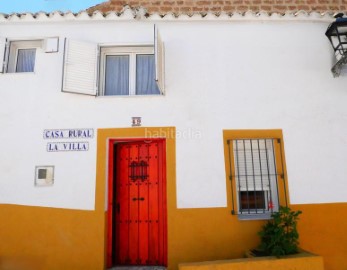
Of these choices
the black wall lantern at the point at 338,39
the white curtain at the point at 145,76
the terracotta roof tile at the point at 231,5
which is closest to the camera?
the black wall lantern at the point at 338,39

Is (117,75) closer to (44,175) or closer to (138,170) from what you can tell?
(138,170)

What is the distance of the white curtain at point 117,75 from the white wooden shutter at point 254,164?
254 cm

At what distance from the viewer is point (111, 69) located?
6.14 m

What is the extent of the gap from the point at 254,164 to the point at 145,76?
2.83 m

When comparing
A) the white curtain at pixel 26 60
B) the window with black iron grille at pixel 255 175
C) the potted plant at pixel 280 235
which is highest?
the white curtain at pixel 26 60

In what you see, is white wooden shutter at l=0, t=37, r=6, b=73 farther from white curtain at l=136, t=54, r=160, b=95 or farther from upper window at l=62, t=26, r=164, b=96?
white curtain at l=136, t=54, r=160, b=95

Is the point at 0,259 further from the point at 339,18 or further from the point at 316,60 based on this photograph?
the point at 339,18

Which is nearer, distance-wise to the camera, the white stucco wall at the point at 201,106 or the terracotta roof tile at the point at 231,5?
the white stucco wall at the point at 201,106

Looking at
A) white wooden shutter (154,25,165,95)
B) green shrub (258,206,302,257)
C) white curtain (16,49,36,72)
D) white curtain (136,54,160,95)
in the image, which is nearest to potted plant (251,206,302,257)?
green shrub (258,206,302,257)

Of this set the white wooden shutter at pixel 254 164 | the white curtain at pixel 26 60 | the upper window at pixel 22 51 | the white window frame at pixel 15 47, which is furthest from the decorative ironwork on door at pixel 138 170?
the white window frame at pixel 15 47

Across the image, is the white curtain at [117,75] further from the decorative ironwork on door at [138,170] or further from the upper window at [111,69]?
the decorative ironwork on door at [138,170]

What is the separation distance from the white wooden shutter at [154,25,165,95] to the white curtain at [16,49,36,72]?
8.79 ft

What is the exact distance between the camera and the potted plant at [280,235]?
4.68 m

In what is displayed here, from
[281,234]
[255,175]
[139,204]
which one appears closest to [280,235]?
[281,234]
